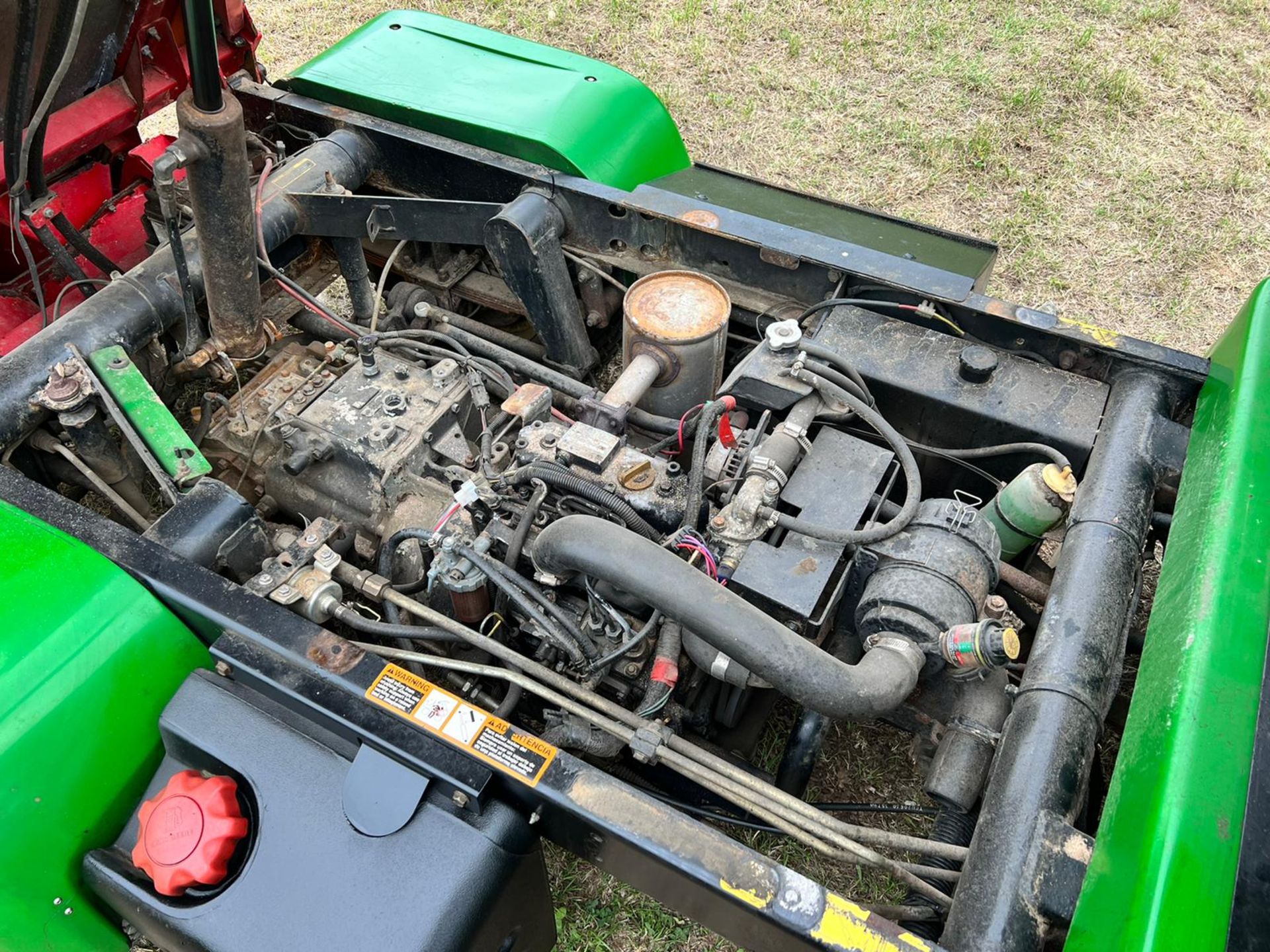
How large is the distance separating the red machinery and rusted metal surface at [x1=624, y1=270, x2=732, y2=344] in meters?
1.37

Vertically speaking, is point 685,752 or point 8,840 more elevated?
point 685,752

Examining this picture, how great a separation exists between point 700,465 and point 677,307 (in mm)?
499

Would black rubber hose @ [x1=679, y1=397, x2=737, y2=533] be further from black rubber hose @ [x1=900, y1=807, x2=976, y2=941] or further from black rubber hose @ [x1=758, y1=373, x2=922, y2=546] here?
black rubber hose @ [x1=900, y1=807, x2=976, y2=941]

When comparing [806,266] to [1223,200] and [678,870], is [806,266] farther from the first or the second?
[1223,200]

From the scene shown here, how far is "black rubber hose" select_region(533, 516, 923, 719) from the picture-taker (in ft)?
5.01

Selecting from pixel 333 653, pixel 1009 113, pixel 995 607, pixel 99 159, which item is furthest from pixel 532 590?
pixel 1009 113

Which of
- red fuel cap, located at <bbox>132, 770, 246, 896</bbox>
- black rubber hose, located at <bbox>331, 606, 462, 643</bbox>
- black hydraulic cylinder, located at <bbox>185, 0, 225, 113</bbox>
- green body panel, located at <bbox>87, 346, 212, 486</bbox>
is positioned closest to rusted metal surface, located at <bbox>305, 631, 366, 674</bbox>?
black rubber hose, located at <bbox>331, 606, 462, 643</bbox>

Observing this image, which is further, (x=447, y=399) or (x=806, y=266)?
(x=806, y=266)

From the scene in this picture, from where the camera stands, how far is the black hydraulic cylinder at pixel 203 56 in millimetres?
1281

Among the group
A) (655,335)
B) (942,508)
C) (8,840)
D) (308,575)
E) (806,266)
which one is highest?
(806,266)

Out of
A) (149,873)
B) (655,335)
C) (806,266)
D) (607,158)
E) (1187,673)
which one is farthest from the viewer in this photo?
(607,158)

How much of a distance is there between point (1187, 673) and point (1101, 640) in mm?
245

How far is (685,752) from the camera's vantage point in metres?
1.73

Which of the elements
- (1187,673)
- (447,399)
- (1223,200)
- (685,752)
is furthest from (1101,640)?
(1223,200)
